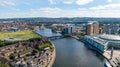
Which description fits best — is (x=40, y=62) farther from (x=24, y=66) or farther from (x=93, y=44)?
(x=93, y=44)

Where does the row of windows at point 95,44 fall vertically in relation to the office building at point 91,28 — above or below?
below

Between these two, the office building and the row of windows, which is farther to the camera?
the office building

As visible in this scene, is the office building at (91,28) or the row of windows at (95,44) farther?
the office building at (91,28)

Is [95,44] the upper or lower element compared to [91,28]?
lower

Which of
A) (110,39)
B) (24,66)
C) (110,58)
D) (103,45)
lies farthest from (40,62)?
(110,39)

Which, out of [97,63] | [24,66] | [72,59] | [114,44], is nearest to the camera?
[24,66]

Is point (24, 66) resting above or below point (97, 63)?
above

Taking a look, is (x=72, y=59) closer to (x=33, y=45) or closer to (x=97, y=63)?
(x=97, y=63)

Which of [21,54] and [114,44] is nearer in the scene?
[21,54]

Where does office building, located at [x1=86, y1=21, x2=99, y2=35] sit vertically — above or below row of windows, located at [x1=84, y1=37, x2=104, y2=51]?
above

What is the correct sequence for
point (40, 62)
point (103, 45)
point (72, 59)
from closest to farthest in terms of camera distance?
point (40, 62) < point (72, 59) < point (103, 45)

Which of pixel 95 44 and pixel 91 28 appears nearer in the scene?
pixel 95 44
